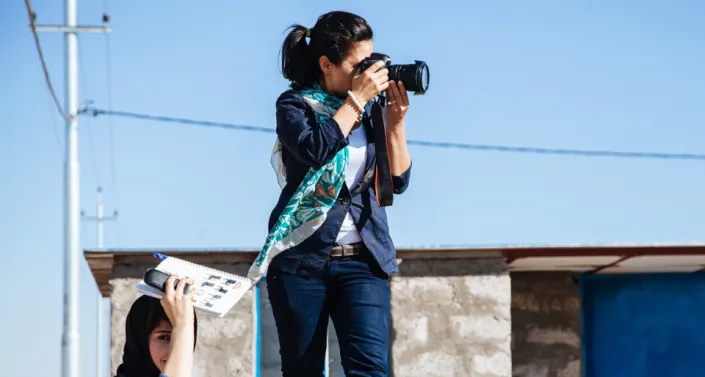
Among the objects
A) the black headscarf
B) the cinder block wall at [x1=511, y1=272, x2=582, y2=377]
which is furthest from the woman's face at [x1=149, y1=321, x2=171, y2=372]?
the cinder block wall at [x1=511, y1=272, x2=582, y2=377]

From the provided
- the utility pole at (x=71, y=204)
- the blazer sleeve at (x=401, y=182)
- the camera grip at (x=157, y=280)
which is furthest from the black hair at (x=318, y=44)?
the utility pole at (x=71, y=204)

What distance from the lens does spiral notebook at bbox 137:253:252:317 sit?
3352mm

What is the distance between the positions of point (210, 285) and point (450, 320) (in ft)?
17.8

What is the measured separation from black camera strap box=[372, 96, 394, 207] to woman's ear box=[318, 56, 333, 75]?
189 mm

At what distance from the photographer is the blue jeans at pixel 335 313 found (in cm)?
365

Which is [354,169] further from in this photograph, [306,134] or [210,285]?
[210,285]

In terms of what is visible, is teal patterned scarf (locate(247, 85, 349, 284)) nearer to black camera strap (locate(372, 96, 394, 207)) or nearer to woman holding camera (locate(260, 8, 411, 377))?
woman holding camera (locate(260, 8, 411, 377))

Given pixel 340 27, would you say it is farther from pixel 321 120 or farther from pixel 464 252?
pixel 464 252

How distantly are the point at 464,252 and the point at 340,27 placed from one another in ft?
16.6

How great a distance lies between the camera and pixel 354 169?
12.6 ft

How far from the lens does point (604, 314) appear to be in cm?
1005

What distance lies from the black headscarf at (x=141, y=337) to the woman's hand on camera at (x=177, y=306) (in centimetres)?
19

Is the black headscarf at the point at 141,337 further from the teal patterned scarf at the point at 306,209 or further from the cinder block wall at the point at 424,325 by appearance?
the cinder block wall at the point at 424,325

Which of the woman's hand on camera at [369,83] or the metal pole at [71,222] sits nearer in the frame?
the woman's hand on camera at [369,83]
